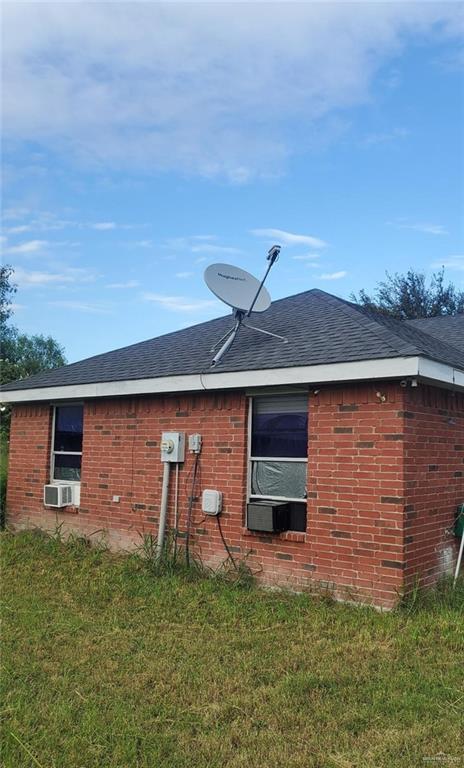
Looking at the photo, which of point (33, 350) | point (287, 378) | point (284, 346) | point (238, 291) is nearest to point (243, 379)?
point (287, 378)

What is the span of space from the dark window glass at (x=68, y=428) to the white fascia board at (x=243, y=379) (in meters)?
0.35

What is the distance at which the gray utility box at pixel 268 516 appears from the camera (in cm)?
655

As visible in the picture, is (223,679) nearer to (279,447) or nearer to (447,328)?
(279,447)

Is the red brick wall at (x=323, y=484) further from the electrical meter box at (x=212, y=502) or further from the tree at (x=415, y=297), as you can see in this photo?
the tree at (x=415, y=297)

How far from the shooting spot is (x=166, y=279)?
42.2 ft

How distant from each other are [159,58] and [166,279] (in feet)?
16.9

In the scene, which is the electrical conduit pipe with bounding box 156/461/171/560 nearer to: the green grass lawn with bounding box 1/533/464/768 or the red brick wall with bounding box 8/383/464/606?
the red brick wall with bounding box 8/383/464/606

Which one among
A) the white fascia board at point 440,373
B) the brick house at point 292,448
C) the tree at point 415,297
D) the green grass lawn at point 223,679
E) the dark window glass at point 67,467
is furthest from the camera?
the tree at point 415,297

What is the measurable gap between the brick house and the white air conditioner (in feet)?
0.31

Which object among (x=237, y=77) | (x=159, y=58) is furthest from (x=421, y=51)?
(x=159, y=58)

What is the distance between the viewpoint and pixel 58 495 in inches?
359

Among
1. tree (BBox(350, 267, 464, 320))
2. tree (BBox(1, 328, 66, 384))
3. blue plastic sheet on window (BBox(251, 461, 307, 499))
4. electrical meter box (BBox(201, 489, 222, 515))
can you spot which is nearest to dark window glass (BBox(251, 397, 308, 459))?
blue plastic sheet on window (BBox(251, 461, 307, 499))

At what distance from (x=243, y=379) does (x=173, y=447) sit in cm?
144

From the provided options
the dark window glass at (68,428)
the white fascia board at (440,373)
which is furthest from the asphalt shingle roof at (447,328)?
the dark window glass at (68,428)
